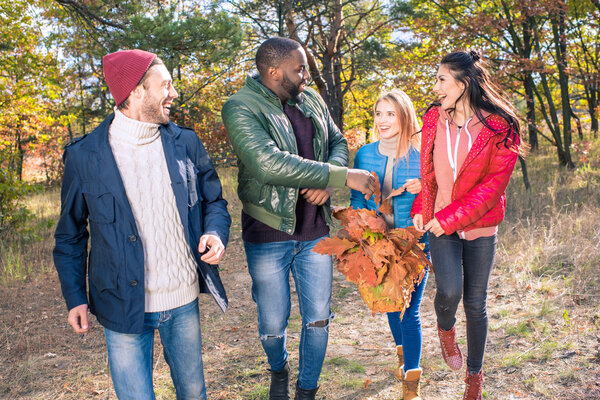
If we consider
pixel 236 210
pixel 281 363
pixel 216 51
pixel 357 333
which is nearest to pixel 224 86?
pixel 236 210

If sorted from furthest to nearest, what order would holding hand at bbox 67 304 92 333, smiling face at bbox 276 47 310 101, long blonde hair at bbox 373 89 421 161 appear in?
long blonde hair at bbox 373 89 421 161
smiling face at bbox 276 47 310 101
holding hand at bbox 67 304 92 333

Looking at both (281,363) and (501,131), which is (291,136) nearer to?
(501,131)

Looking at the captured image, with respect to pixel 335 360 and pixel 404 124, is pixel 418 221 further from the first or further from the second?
pixel 335 360

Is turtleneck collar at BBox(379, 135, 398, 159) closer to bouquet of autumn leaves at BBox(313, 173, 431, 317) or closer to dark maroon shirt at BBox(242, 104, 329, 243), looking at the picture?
dark maroon shirt at BBox(242, 104, 329, 243)

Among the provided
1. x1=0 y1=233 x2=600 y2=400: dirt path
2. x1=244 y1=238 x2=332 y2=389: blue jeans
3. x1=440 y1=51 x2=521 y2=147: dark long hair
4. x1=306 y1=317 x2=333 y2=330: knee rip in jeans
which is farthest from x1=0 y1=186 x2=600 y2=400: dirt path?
x1=440 y1=51 x2=521 y2=147: dark long hair

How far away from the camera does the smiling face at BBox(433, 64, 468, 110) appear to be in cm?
275

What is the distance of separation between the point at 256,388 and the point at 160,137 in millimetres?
2105

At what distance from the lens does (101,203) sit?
2031 millimetres

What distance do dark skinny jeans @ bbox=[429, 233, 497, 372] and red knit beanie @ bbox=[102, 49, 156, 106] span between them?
1.90 meters

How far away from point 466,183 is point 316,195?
0.87 m

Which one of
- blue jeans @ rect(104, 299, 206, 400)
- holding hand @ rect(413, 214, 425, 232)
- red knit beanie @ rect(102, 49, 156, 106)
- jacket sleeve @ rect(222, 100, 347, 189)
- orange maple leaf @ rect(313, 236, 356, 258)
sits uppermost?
red knit beanie @ rect(102, 49, 156, 106)

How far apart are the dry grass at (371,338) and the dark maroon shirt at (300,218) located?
49.6 inches

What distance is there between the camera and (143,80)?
2105mm

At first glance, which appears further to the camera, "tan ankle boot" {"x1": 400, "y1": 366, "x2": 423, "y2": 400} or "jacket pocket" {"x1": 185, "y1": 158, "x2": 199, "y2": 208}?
"tan ankle boot" {"x1": 400, "y1": 366, "x2": 423, "y2": 400}
